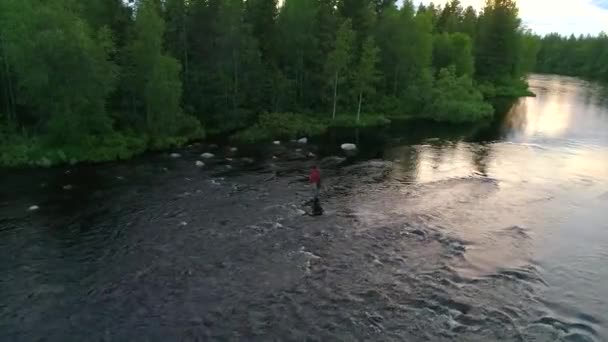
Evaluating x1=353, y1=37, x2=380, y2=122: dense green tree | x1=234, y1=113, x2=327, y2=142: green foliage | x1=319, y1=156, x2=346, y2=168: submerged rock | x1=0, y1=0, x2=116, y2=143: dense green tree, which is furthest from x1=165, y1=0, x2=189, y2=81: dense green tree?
x1=353, y1=37, x2=380, y2=122: dense green tree

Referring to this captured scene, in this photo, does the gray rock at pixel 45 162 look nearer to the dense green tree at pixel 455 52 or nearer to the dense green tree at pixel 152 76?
the dense green tree at pixel 152 76

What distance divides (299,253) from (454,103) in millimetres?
51432

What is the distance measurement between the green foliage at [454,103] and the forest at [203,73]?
0.70 ft

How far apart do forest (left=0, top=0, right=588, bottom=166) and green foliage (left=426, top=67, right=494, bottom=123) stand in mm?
212

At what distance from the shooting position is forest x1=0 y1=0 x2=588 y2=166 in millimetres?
38781

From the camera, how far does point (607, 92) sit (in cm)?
11056

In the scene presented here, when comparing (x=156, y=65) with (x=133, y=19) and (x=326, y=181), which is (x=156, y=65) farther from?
(x=326, y=181)

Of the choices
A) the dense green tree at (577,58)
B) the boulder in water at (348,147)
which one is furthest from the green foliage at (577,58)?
the boulder in water at (348,147)

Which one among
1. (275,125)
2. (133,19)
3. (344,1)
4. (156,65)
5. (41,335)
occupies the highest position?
(344,1)

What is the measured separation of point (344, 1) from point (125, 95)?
3784 centimetres

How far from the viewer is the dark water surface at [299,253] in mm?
18984

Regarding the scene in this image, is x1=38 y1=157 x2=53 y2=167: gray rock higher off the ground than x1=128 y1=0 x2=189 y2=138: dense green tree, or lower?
lower

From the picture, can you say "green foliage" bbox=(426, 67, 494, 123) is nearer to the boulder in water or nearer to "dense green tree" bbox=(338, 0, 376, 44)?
"dense green tree" bbox=(338, 0, 376, 44)

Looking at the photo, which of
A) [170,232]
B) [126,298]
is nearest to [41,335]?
[126,298]
